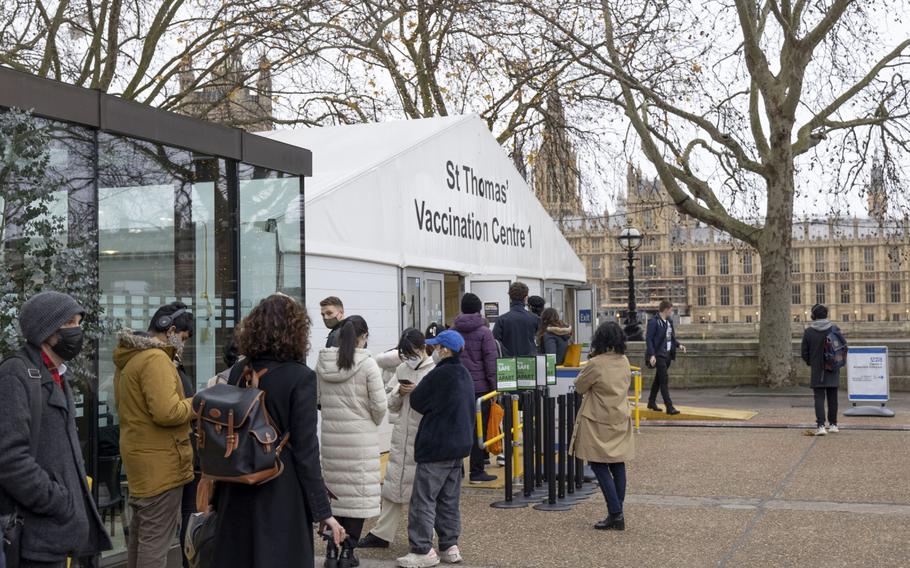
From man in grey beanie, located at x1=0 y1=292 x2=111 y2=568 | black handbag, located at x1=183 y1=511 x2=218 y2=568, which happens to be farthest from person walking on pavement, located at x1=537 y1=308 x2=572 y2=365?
man in grey beanie, located at x1=0 y1=292 x2=111 y2=568

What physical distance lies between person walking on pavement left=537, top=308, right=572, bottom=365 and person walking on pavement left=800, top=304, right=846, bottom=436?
3263 millimetres

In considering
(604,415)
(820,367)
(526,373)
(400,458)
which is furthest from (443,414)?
(820,367)

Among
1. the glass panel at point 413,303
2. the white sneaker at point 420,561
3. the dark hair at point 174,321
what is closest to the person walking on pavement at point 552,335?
the glass panel at point 413,303

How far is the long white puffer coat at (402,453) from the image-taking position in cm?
736

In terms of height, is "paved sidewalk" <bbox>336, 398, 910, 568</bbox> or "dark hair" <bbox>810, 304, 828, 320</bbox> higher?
"dark hair" <bbox>810, 304, 828, 320</bbox>

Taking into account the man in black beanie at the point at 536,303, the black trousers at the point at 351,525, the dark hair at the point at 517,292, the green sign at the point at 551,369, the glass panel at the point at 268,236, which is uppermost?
the glass panel at the point at 268,236

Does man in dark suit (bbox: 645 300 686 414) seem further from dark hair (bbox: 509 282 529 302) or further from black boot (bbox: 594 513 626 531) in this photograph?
black boot (bbox: 594 513 626 531)

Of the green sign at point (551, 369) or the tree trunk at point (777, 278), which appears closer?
the green sign at point (551, 369)

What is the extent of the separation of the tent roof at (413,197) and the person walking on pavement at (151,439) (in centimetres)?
498

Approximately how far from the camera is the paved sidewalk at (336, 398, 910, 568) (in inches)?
281

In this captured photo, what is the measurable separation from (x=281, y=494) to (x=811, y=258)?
140 metres

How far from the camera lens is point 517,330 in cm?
1188

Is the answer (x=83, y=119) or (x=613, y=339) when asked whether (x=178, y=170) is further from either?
(x=613, y=339)

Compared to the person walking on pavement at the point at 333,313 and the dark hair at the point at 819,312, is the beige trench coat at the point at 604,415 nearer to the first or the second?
the person walking on pavement at the point at 333,313
